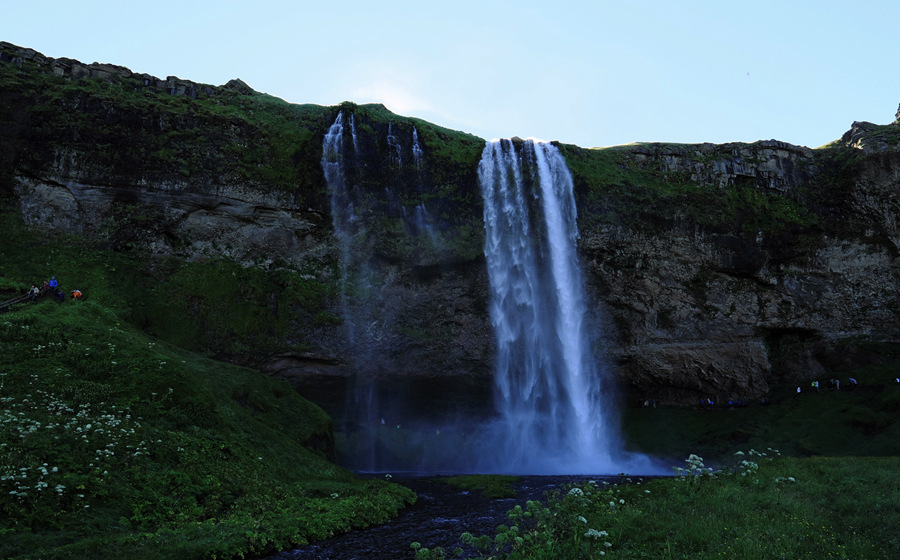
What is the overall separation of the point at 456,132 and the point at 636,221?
Result: 18.7 m

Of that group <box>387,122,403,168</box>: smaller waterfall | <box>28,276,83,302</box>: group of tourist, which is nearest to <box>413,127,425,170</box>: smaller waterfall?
<box>387,122,403,168</box>: smaller waterfall

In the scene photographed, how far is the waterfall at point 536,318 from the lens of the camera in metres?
47.2

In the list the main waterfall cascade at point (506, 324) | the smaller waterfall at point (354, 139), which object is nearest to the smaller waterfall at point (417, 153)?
the main waterfall cascade at point (506, 324)

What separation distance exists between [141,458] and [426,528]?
9782mm

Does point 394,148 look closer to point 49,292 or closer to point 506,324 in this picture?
point 506,324

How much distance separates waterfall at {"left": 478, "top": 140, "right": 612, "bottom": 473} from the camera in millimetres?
47156

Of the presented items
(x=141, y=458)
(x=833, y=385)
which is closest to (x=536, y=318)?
(x=833, y=385)

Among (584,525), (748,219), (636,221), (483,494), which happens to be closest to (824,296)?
(748,219)

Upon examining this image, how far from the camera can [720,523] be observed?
12562 mm

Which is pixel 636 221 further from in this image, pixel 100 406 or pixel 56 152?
pixel 56 152

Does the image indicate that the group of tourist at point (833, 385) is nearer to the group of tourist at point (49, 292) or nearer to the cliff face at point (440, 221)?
the cliff face at point (440, 221)

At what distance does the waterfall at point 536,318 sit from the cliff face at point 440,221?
1750mm

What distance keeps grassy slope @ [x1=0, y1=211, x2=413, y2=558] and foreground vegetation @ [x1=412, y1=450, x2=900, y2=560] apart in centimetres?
690

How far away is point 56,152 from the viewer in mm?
42094
